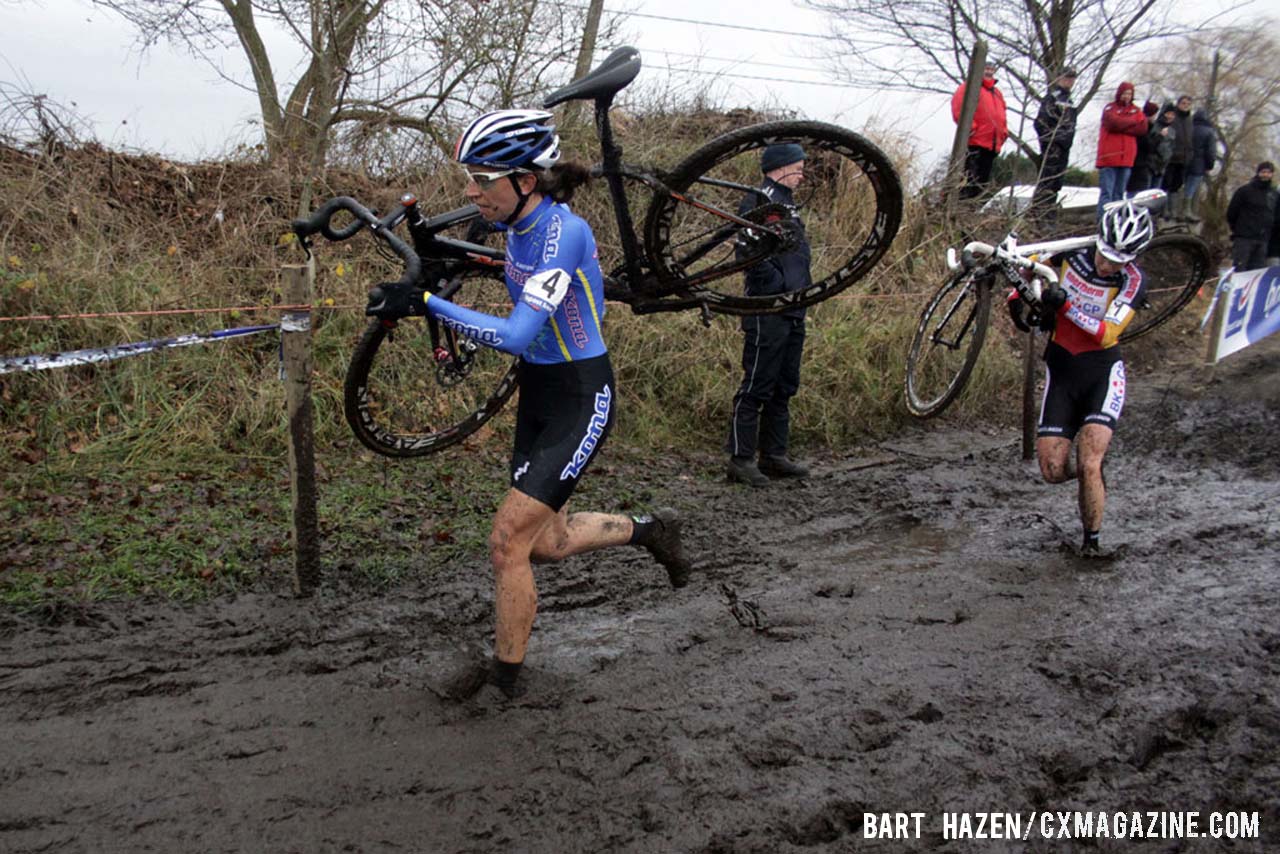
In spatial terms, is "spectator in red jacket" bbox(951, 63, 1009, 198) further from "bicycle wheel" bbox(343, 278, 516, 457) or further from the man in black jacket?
"bicycle wheel" bbox(343, 278, 516, 457)

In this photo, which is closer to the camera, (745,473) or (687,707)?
(687,707)

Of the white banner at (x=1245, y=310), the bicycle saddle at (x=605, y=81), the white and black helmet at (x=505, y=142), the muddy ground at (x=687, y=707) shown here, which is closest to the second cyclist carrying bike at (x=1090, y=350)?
the muddy ground at (x=687, y=707)

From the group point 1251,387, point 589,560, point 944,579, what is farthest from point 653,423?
point 1251,387

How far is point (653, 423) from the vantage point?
8773mm

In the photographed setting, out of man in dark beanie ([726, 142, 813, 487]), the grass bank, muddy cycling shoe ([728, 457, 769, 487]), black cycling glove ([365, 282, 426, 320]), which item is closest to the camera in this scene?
black cycling glove ([365, 282, 426, 320])

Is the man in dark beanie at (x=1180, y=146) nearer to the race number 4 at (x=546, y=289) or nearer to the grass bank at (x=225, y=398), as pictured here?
the grass bank at (x=225, y=398)

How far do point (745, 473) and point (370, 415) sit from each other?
3333 mm

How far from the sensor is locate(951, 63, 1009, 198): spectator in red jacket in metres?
11.9

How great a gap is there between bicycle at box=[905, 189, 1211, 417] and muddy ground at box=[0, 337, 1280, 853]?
6.45 ft

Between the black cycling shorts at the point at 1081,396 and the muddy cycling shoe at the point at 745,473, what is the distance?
82.3 inches

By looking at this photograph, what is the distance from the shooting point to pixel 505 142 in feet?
12.2

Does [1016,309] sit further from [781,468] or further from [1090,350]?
[781,468]

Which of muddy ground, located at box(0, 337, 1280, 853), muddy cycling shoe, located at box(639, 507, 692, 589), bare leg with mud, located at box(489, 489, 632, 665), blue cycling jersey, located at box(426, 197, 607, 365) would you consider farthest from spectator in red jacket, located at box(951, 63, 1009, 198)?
bare leg with mud, located at box(489, 489, 632, 665)

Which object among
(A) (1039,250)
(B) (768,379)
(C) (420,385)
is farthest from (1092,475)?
(C) (420,385)
